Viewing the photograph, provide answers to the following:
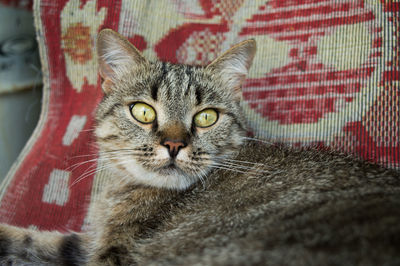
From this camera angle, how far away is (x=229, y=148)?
1.29 meters

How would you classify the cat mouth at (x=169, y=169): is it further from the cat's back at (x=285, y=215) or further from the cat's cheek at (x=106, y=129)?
the cat's cheek at (x=106, y=129)

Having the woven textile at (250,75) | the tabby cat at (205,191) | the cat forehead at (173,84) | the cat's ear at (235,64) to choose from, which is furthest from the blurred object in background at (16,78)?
the cat's ear at (235,64)

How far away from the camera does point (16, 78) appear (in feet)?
6.40

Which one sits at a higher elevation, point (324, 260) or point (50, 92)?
point (50, 92)

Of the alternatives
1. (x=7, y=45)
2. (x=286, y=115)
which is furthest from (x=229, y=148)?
(x=7, y=45)

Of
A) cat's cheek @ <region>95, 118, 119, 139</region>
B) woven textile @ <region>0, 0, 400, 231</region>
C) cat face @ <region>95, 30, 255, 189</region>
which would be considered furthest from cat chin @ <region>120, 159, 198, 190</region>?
woven textile @ <region>0, 0, 400, 231</region>

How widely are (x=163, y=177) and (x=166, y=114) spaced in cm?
19

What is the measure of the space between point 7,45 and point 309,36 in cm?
139

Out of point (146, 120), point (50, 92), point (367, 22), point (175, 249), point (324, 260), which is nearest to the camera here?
point (324, 260)

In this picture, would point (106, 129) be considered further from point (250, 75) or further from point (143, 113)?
point (250, 75)

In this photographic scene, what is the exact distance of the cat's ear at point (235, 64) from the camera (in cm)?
136

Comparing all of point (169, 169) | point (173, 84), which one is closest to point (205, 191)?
point (169, 169)

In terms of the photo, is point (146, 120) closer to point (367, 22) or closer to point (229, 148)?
point (229, 148)

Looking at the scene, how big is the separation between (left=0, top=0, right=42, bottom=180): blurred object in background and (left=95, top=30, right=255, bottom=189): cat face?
809 mm
